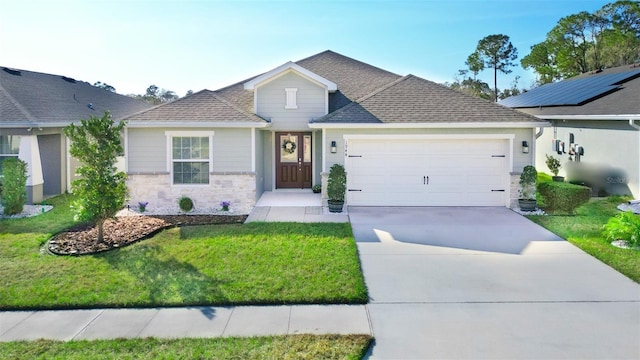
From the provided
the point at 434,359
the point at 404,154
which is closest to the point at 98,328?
the point at 434,359

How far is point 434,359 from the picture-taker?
18.8 ft

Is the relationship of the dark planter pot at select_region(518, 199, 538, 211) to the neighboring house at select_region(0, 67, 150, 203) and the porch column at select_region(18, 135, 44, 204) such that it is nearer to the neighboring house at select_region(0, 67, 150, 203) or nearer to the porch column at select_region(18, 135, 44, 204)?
the neighboring house at select_region(0, 67, 150, 203)

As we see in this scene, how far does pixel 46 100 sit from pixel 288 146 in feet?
29.8

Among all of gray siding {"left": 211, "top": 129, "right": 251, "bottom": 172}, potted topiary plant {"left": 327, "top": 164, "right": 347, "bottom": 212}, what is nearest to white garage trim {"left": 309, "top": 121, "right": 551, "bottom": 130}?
potted topiary plant {"left": 327, "top": 164, "right": 347, "bottom": 212}

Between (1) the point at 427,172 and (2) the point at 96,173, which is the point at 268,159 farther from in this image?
(2) the point at 96,173

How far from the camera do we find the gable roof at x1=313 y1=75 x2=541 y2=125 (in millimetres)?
14445

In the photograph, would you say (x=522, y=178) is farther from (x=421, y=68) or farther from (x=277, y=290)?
(x=421, y=68)

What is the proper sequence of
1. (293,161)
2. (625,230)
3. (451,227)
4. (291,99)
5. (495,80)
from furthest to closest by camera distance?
(495,80) → (293,161) → (291,99) → (451,227) → (625,230)

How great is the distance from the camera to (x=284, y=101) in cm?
1609

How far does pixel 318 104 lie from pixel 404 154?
334cm

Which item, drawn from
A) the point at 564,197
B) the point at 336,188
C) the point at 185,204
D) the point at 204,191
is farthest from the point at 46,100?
the point at 564,197

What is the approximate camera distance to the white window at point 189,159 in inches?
579

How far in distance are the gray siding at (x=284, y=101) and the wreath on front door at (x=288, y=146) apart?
1479mm

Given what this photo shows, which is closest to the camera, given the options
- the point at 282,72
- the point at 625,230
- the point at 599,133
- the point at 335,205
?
the point at 625,230
